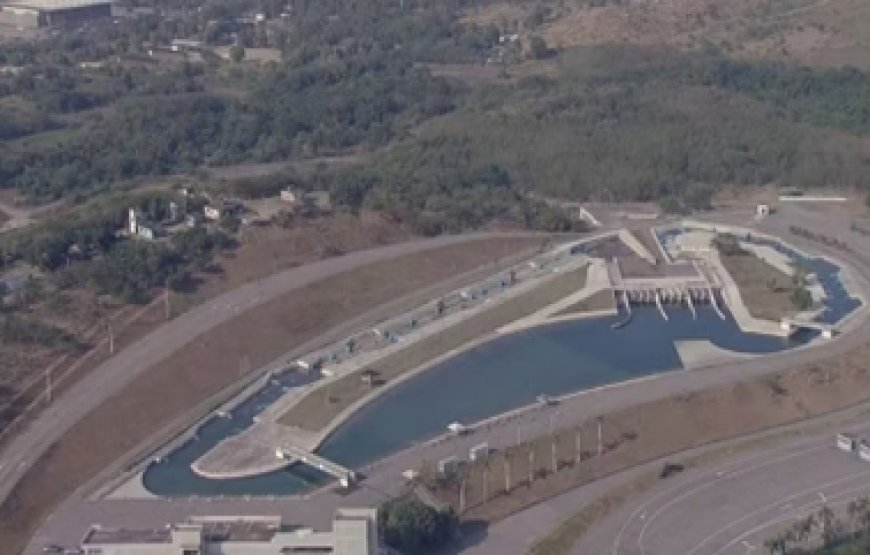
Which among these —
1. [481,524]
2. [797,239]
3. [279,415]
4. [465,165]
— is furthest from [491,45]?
[481,524]

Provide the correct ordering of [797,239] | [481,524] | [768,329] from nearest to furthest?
[481,524] < [768,329] < [797,239]

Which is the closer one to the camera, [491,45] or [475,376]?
[475,376]

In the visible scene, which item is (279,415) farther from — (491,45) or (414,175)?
(491,45)

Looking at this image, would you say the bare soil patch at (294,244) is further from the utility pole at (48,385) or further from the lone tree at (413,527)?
the lone tree at (413,527)

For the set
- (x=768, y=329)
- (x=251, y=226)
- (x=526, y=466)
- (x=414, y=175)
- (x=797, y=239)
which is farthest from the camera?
(x=414, y=175)

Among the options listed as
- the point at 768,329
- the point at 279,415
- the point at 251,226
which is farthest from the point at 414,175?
the point at 279,415
